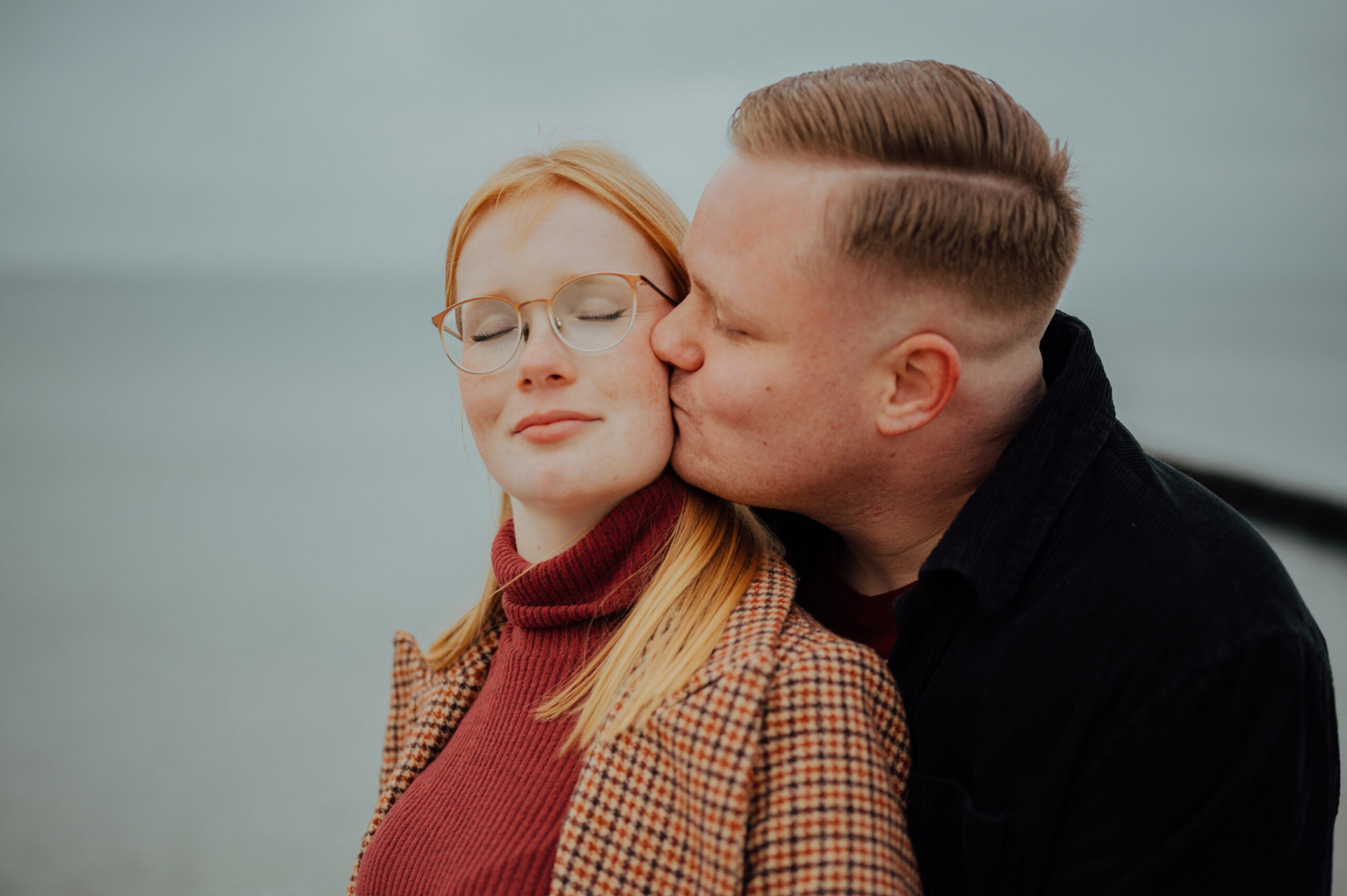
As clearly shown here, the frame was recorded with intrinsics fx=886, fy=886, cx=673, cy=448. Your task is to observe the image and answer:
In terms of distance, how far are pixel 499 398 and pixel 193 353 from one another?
1640 centimetres

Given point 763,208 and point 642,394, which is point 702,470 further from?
point 763,208

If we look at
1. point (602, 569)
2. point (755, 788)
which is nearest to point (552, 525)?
point (602, 569)

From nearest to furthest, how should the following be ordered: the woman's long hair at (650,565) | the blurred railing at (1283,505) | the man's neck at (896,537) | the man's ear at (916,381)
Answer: the woman's long hair at (650,565) < the man's ear at (916,381) < the man's neck at (896,537) < the blurred railing at (1283,505)

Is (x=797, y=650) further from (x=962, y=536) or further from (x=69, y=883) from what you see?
(x=69, y=883)

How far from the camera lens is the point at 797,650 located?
1.19m

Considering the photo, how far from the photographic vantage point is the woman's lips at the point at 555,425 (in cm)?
143

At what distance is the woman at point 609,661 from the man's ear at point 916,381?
1.04 ft

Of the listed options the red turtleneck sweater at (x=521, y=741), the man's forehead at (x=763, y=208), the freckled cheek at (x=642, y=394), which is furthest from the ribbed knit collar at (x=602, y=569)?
the man's forehead at (x=763, y=208)

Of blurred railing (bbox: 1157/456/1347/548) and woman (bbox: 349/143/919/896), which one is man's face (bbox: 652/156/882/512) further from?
blurred railing (bbox: 1157/456/1347/548)

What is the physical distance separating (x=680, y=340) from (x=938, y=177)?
18.6 inches

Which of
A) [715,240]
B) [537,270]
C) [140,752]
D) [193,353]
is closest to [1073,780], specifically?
[715,240]

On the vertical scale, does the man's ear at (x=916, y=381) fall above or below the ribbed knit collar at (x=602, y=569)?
above

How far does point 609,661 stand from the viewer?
1348mm

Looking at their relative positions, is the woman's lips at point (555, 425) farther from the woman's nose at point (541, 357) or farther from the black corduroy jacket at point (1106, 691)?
the black corduroy jacket at point (1106, 691)
